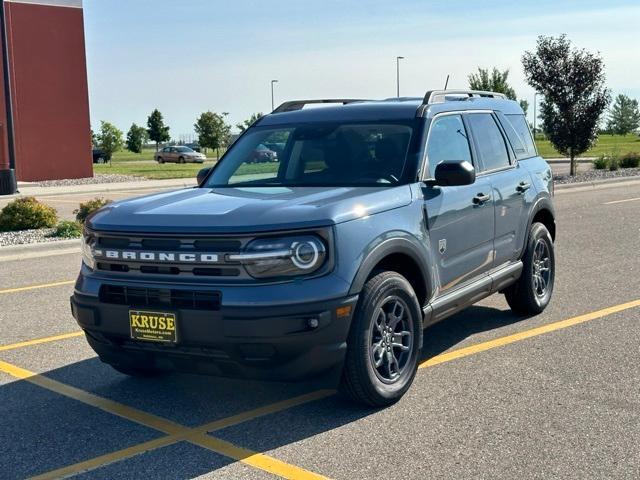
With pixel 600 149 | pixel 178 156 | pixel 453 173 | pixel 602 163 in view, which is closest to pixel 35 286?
pixel 453 173

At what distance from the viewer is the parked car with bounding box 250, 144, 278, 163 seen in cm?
632

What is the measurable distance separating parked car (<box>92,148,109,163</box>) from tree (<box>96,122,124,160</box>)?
35 centimetres

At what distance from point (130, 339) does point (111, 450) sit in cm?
65

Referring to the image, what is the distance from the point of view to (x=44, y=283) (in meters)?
9.78

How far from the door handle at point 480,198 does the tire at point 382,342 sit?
120 cm

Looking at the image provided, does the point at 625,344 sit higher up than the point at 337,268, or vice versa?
the point at 337,268

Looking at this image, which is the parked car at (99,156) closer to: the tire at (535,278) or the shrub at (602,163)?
the shrub at (602,163)

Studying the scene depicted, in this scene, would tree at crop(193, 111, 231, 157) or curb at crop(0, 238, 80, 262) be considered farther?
tree at crop(193, 111, 231, 157)

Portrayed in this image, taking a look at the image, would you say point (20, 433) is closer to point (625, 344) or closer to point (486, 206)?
point (486, 206)

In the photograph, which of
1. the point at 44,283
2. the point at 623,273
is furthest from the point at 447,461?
the point at 44,283

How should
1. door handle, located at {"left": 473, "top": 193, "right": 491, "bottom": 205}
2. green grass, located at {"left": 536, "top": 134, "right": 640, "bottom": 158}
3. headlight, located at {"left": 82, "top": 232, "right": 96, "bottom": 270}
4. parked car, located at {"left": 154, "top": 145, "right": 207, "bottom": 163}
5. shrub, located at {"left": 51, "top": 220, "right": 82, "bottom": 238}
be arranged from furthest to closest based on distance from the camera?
parked car, located at {"left": 154, "top": 145, "right": 207, "bottom": 163} → green grass, located at {"left": 536, "top": 134, "right": 640, "bottom": 158} → shrub, located at {"left": 51, "top": 220, "right": 82, "bottom": 238} → door handle, located at {"left": 473, "top": 193, "right": 491, "bottom": 205} → headlight, located at {"left": 82, "top": 232, "right": 96, "bottom": 270}

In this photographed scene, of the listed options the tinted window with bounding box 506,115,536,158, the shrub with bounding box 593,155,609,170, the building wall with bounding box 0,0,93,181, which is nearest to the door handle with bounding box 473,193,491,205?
the tinted window with bounding box 506,115,536,158

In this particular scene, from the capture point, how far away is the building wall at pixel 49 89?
34000 millimetres

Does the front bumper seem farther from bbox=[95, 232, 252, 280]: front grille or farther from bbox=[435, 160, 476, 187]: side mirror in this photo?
bbox=[435, 160, 476, 187]: side mirror
